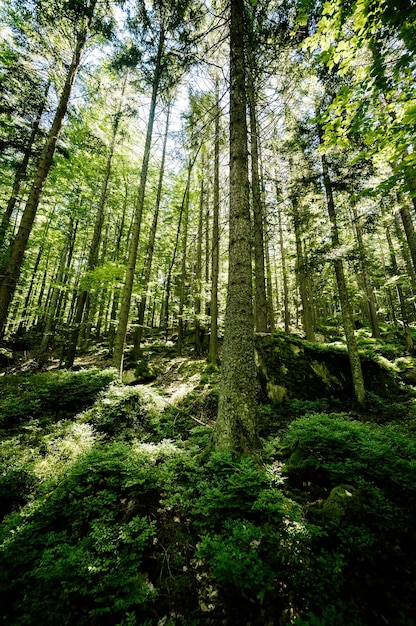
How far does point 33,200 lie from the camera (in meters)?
7.87

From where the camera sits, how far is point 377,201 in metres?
8.61

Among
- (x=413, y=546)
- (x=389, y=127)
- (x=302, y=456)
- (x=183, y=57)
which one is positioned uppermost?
(x=183, y=57)

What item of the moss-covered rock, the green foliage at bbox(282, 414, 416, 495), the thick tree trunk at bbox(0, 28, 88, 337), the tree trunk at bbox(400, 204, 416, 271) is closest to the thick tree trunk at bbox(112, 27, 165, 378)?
the thick tree trunk at bbox(0, 28, 88, 337)

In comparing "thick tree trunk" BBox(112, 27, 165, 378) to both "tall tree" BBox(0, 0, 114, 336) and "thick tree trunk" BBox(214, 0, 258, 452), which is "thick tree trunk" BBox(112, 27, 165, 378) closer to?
"tall tree" BBox(0, 0, 114, 336)

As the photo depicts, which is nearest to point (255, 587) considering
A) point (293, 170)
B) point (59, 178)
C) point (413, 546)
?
point (413, 546)

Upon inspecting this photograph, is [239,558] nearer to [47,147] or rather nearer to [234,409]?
[234,409]

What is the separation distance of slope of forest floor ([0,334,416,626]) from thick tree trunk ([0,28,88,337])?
14.4 feet

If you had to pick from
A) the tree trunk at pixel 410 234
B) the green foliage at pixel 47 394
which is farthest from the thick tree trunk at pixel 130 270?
the tree trunk at pixel 410 234

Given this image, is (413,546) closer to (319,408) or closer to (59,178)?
(319,408)

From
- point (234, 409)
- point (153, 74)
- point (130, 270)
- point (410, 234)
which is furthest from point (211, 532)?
point (153, 74)

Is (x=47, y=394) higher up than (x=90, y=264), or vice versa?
(x=90, y=264)

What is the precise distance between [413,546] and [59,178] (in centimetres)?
1917

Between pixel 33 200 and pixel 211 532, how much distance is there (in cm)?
939

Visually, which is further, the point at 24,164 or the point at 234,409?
the point at 24,164
